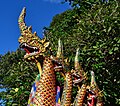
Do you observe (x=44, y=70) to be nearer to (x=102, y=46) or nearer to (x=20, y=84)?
(x=102, y=46)

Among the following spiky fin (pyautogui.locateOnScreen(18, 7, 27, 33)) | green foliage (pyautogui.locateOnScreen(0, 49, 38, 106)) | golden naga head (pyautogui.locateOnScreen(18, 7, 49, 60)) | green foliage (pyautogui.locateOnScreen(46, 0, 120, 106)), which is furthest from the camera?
green foliage (pyautogui.locateOnScreen(0, 49, 38, 106))

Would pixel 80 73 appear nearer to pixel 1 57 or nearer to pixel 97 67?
pixel 97 67

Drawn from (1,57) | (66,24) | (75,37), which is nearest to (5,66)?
(1,57)

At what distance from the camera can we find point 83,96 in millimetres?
7395

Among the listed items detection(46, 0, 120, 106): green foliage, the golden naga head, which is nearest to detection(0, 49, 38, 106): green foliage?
detection(46, 0, 120, 106): green foliage

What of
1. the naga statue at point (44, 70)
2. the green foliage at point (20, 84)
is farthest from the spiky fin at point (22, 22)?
the green foliage at point (20, 84)

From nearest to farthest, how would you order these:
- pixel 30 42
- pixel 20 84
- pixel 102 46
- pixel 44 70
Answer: pixel 44 70 → pixel 30 42 → pixel 102 46 → pixel 20 84

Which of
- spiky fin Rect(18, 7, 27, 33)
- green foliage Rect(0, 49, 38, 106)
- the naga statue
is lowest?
the naga statue

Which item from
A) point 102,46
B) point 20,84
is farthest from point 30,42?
point 20,84

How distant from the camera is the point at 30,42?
19.3 feet

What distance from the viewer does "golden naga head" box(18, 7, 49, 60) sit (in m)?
5.85

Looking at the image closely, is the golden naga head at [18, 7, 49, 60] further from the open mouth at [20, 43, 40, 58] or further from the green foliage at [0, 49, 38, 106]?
the green foliage at [0, 49, 38, 106]

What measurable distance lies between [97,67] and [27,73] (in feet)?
10.2

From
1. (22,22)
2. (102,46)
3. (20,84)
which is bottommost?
(22,22)
